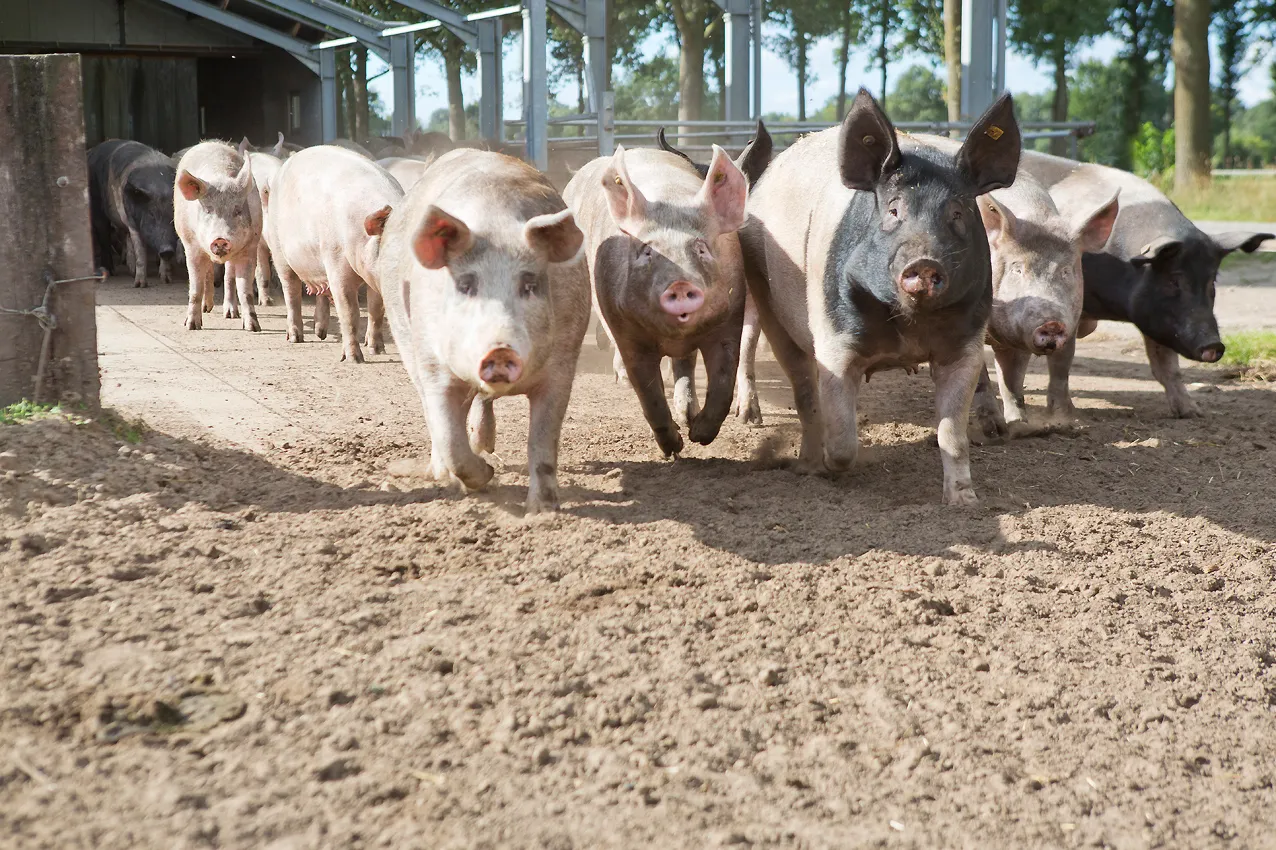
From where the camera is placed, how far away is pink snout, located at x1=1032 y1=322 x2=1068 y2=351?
5949 mm

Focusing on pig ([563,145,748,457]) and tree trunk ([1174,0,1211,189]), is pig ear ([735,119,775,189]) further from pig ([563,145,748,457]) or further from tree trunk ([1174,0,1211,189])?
tree trunk ([1174,0,1211,189])

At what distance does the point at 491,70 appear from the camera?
16406 mm

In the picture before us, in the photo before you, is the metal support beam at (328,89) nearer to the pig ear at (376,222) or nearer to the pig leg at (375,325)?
the pig leg at (375,325)

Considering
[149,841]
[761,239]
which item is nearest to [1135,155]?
[761,239]

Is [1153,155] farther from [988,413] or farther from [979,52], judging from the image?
[988,413]

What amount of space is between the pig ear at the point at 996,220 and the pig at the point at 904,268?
746 millimetres

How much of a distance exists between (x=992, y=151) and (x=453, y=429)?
7.78ft

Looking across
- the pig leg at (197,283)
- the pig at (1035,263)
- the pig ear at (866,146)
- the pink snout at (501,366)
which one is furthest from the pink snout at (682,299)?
the pig leg at (197,283)

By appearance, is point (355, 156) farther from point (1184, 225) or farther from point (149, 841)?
point (149, 841)


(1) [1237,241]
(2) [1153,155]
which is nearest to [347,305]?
(1) [1237,241]

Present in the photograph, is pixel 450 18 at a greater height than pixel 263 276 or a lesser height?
greater

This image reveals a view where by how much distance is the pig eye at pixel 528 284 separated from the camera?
468 cm

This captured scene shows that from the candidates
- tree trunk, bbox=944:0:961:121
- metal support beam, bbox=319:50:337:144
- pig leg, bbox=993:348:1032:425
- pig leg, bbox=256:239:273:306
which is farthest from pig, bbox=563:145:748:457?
tree trunk, bbox=944:0:961:121

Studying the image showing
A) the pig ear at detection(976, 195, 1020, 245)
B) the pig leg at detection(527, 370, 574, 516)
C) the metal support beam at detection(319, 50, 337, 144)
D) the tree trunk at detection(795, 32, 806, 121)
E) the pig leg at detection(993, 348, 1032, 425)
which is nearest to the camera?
the pig leg at detection(527, 370, 574, 516)
